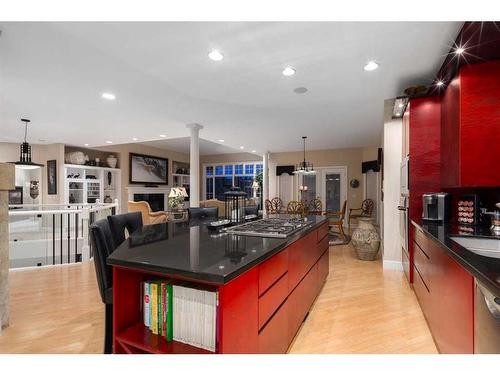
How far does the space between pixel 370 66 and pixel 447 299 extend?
2.27m

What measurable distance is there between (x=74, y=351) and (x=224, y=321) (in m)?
1.57

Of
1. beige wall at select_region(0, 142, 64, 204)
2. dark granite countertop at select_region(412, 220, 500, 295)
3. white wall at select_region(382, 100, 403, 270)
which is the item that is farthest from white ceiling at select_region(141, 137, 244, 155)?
dark granite countertop at select_region(412, 220, 500, 295)

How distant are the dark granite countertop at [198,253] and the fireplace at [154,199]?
8.00 m

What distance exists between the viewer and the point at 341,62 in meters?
2.61

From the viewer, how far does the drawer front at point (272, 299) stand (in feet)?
4.35

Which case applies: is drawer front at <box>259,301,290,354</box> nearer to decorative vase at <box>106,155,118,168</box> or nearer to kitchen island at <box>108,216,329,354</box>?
kitchen island at <box>108,216,329,354</box>

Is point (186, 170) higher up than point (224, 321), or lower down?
higher up

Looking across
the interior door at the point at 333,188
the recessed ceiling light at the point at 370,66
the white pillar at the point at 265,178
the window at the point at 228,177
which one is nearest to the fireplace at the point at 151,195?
the window at the point at 228,177

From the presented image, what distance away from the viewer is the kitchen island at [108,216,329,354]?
1068 mm

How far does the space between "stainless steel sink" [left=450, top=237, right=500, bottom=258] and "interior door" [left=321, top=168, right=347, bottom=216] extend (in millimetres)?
7163

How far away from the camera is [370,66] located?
2676 mm

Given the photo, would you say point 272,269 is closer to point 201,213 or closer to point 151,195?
point 201,213
